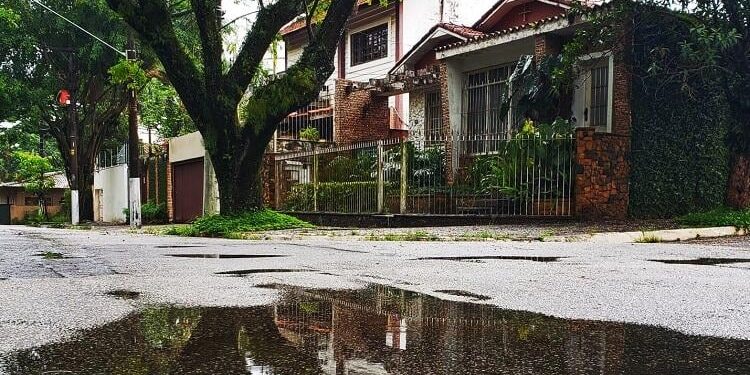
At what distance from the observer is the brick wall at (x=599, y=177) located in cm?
1304

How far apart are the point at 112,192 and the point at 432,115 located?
18.2 metres

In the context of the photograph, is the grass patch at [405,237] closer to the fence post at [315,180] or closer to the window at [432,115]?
the fence post at [315,180]

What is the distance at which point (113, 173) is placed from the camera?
31344mm

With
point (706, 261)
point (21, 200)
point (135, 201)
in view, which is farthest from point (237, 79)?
point (21, 200)

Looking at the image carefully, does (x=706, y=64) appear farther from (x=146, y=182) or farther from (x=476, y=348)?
(x=146, y=182)

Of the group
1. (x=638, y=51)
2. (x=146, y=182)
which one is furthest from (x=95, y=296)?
Result: (x=146, y=182)

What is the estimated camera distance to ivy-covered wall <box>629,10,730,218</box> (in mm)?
13555


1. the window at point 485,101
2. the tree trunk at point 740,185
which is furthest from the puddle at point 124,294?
the window at point 485,101

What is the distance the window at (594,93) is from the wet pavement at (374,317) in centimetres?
890

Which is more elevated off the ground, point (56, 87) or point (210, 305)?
point (56, 87)

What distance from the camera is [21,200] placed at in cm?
5147

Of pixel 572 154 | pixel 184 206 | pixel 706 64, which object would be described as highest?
pixel 706 64

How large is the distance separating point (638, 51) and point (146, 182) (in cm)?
2238

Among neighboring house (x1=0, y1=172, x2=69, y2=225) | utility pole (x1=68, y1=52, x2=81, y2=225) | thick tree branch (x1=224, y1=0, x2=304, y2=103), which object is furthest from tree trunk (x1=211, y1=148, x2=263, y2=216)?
neighboring house (x1=0, y1=172, x2=69, y2=225)
